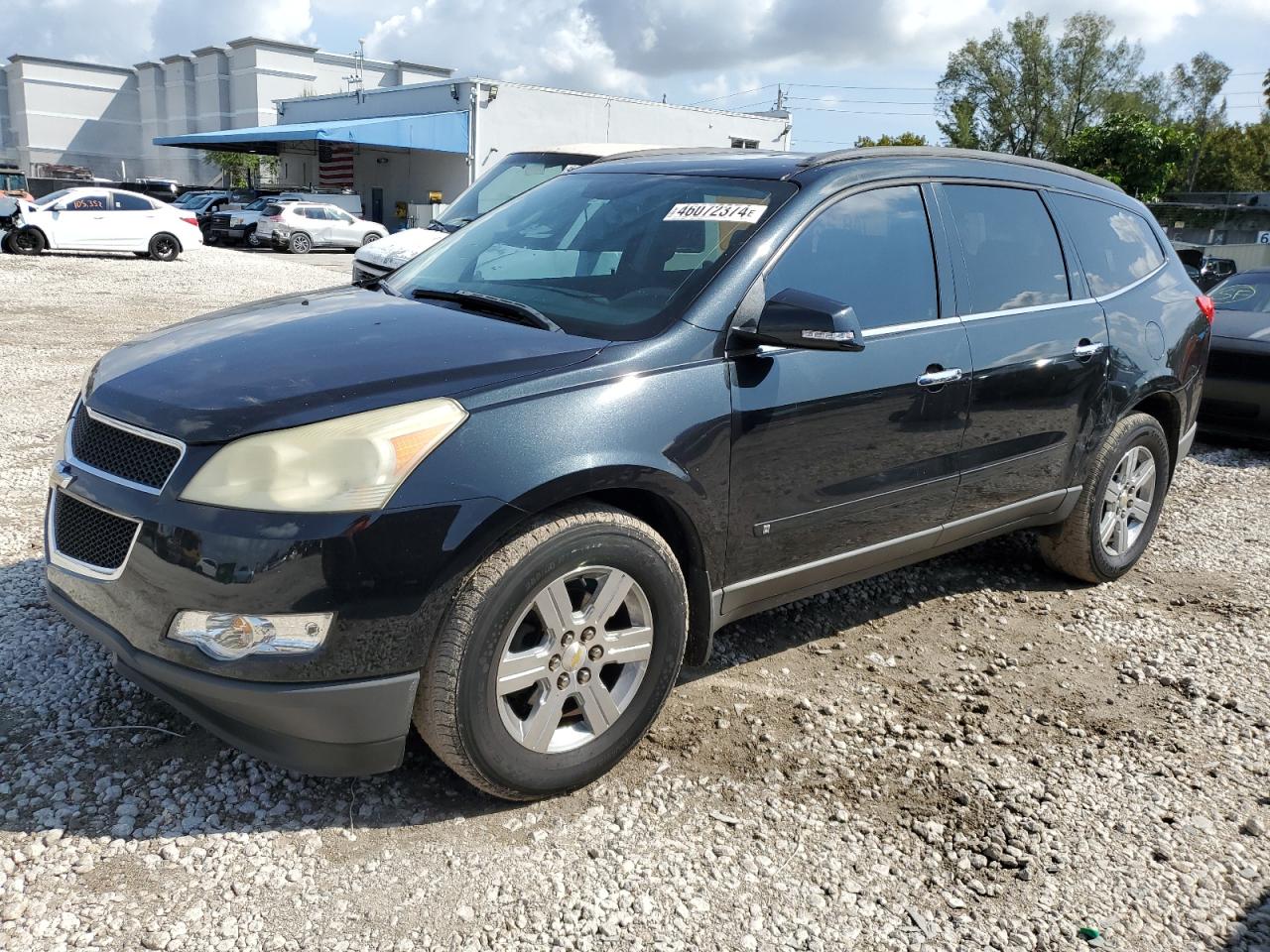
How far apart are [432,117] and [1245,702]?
38.7 m

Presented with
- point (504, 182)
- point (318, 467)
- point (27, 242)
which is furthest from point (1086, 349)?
point (27, 242)

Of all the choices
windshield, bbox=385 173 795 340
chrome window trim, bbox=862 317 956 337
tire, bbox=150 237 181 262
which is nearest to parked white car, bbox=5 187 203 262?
tire, bbox=150 237 181 262

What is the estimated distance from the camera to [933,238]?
391 centimetres

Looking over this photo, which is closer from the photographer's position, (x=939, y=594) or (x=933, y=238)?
(x=933, y=238)

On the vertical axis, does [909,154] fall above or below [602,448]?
above

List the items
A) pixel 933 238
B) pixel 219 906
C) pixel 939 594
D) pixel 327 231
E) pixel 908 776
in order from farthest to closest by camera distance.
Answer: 1. pixel 327 231
2. pixel 939 594
3. pixel 933 238
4. pixel 908 776
5. pixel 219 906

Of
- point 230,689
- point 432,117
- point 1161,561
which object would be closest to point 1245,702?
point 1161,561

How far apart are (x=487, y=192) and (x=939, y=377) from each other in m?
7.83

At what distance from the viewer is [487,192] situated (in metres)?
10.7

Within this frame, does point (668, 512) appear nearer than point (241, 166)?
Yes

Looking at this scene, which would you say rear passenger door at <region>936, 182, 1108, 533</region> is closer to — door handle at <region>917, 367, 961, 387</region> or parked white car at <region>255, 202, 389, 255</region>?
door handle at <region>917, 367, 961, 387</region>

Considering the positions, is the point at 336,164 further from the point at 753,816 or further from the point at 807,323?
the point at 753,816

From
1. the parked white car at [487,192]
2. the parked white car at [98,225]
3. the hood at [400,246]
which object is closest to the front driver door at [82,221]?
the parked white car at [98,225]

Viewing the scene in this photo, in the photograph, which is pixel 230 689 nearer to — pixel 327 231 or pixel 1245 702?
pixel 1245 702
